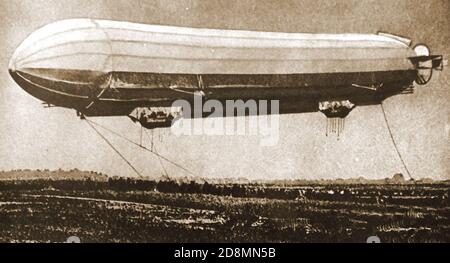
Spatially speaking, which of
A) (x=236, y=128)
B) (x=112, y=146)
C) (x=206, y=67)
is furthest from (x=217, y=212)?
(x=206, y=67)

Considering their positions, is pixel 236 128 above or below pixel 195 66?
below

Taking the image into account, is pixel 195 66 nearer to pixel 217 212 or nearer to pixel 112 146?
pixel 112 146

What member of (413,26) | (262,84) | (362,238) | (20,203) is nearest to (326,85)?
(262,84)

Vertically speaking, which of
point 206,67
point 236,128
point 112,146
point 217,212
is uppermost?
point 206,67

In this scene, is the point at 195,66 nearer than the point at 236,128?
Yes

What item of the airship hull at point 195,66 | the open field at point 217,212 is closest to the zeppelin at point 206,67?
the airship hull at point 195,66

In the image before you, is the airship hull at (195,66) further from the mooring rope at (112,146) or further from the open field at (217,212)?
the open field at (217,212)
